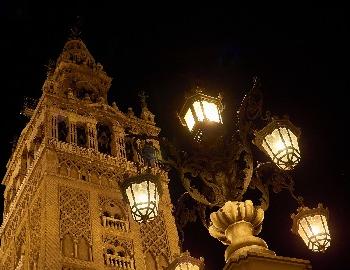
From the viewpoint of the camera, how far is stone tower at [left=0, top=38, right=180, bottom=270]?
2489 cm

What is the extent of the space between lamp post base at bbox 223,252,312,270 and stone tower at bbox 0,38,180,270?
19254mm

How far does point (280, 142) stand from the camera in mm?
6961

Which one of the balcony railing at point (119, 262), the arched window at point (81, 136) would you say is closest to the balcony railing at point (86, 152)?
the arched window at point (81, 136)

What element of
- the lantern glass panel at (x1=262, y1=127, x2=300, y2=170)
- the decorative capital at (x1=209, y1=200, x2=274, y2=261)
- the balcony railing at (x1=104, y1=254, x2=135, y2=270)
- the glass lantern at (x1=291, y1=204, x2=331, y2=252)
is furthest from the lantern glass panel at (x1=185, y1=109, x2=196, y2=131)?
the balcony railing at (x1=104, y1=254, x2=135, y2=270)

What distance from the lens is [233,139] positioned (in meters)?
6.86

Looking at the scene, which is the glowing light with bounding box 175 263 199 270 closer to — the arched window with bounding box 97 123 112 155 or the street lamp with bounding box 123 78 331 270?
the street lamp with bounding box 123 78 331 270

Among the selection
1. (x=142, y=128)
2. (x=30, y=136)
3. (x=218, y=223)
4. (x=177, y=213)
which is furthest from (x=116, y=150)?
(x=218, y=223)

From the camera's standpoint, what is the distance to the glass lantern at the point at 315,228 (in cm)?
812

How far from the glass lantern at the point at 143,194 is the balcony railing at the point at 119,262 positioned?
59.3 ft

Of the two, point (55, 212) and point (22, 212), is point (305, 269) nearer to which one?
point (55, 212)

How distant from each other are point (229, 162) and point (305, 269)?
77.3 inches

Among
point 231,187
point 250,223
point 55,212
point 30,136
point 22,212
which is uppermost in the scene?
point 30,136

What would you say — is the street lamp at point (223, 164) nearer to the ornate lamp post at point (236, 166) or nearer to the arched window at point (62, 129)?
the ornate lamp post at point (236, 166)

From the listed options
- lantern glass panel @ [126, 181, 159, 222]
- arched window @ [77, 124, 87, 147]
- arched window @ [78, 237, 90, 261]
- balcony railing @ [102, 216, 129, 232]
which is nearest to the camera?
lantern glass panel @ [126, 181, 159, 222]
